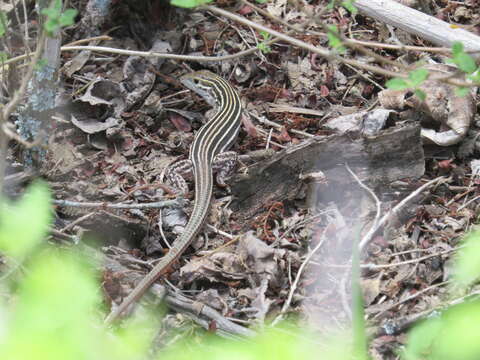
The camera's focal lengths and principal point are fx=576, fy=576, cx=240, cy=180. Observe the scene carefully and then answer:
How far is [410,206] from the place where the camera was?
4.15 meters

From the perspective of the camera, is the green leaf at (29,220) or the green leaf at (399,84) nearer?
the green leaf at (29,220)

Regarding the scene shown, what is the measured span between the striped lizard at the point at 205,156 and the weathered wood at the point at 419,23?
152 cm

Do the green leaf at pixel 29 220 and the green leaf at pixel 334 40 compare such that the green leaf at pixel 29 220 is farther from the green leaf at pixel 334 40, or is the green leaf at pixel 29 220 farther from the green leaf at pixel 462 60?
the green leaf at pixel 462 60

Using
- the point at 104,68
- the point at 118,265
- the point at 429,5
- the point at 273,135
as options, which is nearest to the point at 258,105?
the point at 273,135

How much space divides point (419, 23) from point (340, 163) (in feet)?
4.29

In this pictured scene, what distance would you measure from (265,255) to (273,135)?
163cm

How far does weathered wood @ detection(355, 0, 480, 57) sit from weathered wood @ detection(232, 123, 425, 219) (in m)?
0.74

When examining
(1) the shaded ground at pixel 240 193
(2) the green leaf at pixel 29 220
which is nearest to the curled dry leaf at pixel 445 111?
(1) the shaded ground at pixel 240 193

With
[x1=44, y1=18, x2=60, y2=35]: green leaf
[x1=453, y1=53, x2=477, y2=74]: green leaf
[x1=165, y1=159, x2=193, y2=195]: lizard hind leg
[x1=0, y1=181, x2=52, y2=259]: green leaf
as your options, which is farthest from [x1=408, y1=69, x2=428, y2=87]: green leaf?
[x1=165, y1=159, x2=193, y2=195]: lizard hind leg

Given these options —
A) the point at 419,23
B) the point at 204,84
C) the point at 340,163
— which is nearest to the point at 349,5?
the point at 340,163

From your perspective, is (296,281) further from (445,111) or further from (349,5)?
(445,111)

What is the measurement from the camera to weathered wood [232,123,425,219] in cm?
427

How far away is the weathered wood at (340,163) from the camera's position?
427 cm

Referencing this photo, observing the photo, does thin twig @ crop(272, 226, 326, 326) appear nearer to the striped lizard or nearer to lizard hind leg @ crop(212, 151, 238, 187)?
the striped lizard
